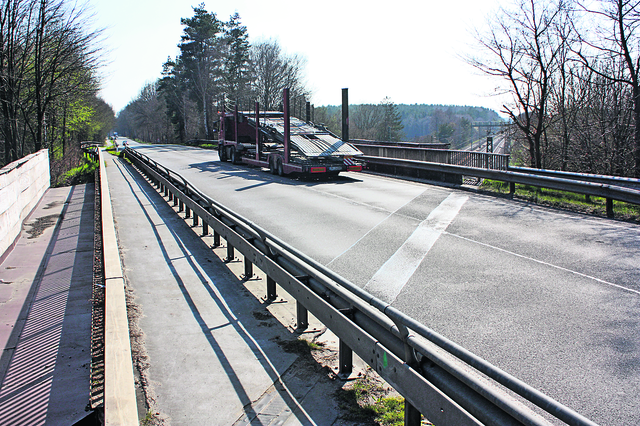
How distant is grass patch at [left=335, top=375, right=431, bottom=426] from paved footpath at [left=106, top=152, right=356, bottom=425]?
0.39 feet

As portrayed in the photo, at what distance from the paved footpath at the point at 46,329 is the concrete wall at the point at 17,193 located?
0.34 m

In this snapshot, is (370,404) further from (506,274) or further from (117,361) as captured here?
(506,274)

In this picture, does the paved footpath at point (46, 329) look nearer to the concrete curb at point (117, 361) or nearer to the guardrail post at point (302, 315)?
the concrete curb at point (117, 361)

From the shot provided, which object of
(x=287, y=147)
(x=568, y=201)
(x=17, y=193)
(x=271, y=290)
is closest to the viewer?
(x=271, y=290)

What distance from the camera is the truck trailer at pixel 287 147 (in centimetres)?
1923

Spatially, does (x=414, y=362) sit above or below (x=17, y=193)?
below

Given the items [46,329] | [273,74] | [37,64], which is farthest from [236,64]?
[46,329]

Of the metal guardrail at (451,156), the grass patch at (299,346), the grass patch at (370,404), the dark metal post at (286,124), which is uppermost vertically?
the dark metal post at (286,124)

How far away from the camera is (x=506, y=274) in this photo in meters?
7.04

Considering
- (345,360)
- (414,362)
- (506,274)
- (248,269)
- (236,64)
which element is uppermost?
(236,64)

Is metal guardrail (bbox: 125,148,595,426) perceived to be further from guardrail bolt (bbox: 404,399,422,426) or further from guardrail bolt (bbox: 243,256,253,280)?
guardrail bolt (bbox: 243,256,253,280)

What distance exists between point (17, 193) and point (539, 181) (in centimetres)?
1360

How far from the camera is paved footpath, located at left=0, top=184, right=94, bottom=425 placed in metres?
3.98


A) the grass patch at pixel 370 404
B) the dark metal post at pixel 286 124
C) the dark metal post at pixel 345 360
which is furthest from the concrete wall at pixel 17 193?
the dark metal post at pixel 286 124
